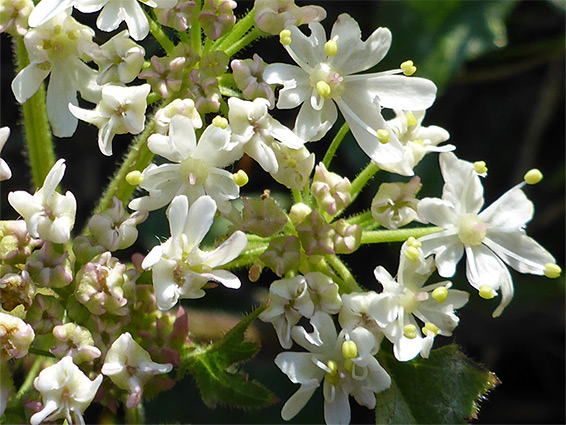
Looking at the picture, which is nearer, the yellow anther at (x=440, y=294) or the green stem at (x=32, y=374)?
the yellow anther at (x=440, y=294)

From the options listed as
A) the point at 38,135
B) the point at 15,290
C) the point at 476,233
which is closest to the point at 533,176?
the point at 476,233

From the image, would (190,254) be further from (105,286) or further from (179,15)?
(179,15)

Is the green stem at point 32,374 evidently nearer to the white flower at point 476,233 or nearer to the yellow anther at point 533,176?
the white flower at point 476,233

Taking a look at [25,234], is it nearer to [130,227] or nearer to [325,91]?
[130,227]

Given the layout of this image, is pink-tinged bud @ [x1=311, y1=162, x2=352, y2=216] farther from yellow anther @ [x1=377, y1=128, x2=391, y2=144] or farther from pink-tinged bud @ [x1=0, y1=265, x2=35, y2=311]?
pink-tinged bud @ [x1=0, y1=265, x2=35, y2=311]

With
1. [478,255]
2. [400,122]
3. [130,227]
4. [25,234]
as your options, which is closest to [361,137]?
[400,122]

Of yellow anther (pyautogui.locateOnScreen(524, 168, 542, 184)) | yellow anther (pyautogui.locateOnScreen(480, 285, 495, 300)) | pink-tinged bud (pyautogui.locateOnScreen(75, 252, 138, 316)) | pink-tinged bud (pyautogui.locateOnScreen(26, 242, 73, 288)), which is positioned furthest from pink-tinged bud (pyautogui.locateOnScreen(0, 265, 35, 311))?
yellow anther (pyautogui.locateOnScreen(524, 168, 542, 184))

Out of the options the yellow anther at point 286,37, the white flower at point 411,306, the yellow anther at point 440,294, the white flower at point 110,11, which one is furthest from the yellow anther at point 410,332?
the white flower at point 110,11
